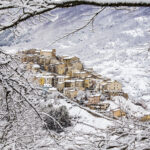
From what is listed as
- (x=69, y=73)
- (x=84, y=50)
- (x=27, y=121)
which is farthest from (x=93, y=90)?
(x=84, y=50)

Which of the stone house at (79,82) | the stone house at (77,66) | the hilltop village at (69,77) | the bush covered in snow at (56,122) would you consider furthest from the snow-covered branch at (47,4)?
the stone house at (77,66)

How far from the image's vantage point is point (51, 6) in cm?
104

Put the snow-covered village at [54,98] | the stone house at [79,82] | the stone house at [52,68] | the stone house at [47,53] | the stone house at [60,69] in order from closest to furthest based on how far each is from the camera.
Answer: the snow-covered village at [54,98], the stone house at [79,82], the stone house at [60,69], the stone house at [52,68], the stone house at [47,53]

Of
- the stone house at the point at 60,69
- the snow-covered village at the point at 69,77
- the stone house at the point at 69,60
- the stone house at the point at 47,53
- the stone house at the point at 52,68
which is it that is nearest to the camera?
the snow-covered village at the point at 69,77

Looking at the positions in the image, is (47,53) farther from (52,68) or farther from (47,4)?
(47,4)

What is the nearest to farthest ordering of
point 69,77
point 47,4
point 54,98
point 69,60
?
point 47,4
point 54,98
point 69,77
point 69,60

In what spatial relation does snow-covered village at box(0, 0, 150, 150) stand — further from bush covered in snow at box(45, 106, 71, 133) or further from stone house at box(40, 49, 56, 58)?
stone house at box(40, 49, 56, 58)

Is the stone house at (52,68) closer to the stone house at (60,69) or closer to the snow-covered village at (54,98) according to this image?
the stone house at (60,69)

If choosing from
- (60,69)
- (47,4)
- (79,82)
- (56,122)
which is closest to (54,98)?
(56,122)

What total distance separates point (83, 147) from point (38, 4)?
887 mm

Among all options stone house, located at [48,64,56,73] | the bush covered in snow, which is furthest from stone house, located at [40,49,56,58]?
the bush covered in snow

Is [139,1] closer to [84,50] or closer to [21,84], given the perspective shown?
[21,84]

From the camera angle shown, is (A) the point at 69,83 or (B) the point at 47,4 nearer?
(B) the point at 47,4

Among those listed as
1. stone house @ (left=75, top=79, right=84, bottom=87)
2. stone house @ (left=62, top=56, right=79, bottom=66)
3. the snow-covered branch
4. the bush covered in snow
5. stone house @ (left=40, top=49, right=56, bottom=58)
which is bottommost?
stone house @ (left=75, top=79, right=84, bottom=87)
